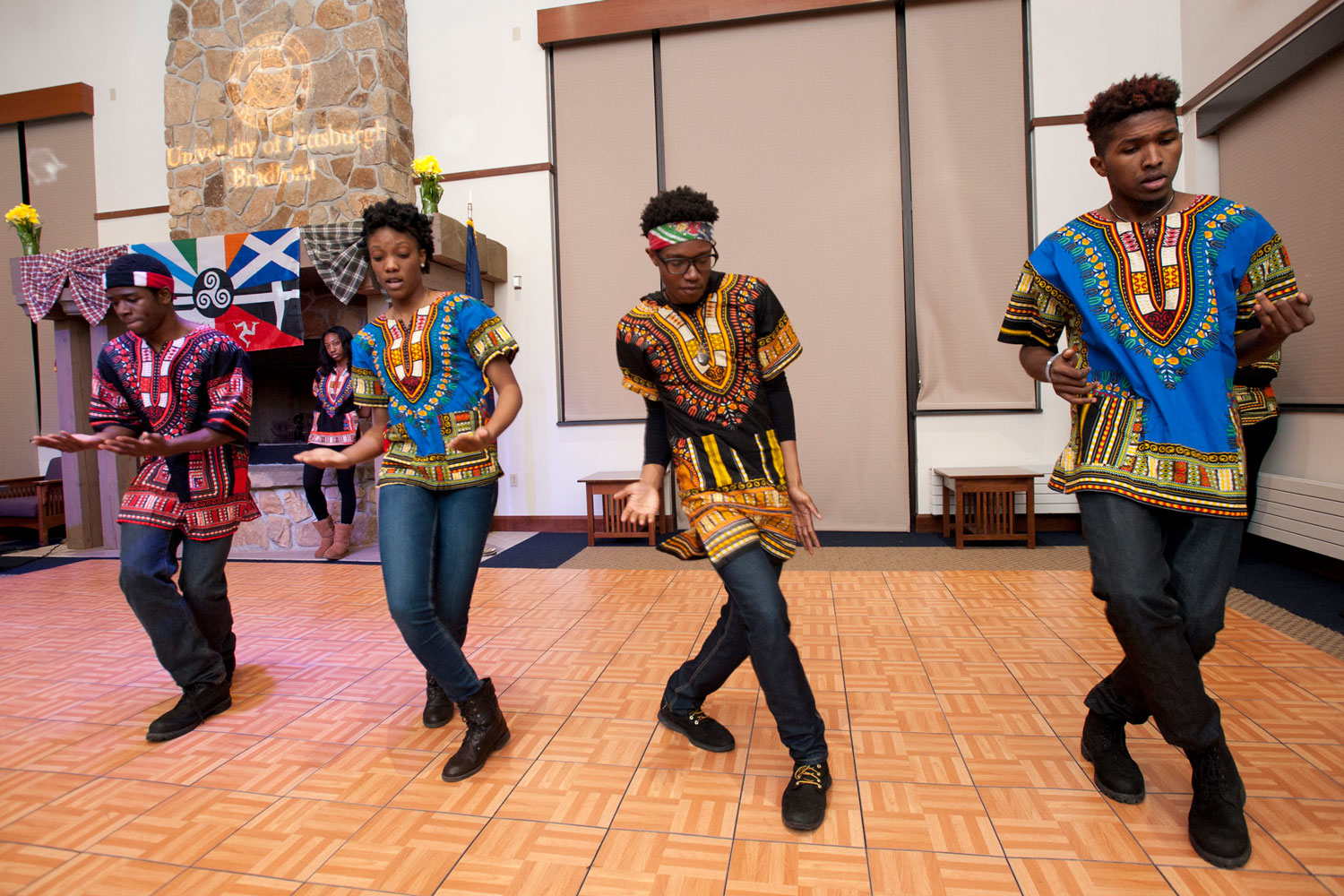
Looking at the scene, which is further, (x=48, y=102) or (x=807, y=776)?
(x=48, y=102)

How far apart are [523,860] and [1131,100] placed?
7.42 feet

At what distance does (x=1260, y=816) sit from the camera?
5.93ft

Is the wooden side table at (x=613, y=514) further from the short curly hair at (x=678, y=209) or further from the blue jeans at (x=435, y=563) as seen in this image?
the short curly hair at (x=678, y=209)

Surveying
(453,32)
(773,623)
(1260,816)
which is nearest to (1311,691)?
(1260,816)

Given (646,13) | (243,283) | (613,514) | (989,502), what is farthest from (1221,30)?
(243,283)

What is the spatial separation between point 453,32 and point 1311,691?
7.62 m

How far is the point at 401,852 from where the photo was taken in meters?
1.78

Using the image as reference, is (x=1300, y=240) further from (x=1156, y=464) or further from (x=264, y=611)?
(x=264, y=611)

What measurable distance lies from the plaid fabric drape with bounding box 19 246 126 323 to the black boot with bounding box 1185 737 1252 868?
7644 millimetres

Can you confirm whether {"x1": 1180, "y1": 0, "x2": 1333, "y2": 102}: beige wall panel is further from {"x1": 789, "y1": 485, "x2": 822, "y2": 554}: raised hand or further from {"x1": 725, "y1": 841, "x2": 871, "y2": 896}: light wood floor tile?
{"x1": 725, "y1": 841, "x2": 871, "y2": 896}: light wood floor tile

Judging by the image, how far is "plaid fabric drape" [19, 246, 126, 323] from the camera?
19.7 feet

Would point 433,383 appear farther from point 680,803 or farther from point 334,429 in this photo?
point 334,429

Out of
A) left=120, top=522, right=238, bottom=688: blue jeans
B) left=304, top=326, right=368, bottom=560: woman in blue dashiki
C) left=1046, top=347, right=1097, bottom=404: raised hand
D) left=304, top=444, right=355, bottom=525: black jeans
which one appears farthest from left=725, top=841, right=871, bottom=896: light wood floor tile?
left=304, top=444, right=355, bottom=525: black jeans

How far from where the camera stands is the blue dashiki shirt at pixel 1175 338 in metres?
1.62
